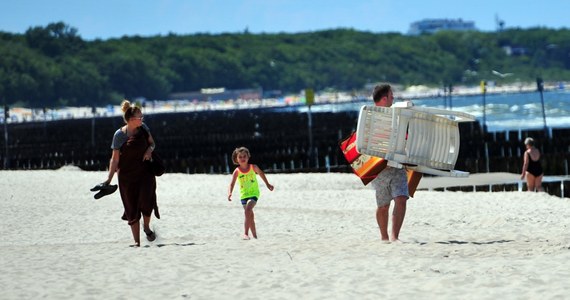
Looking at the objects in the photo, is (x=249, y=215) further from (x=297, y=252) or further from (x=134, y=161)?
(x=297, y=252)

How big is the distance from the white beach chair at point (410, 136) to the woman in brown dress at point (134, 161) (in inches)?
87.4

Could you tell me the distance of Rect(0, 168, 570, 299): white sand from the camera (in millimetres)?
9969

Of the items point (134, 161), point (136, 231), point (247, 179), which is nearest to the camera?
point (134, 161)

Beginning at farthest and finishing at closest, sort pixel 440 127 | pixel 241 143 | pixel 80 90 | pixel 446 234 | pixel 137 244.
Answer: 1. pixel 80 90
2. pixel 241 143
3. pixel 446 234
4. pixel 137 244
5. pixel 440 127

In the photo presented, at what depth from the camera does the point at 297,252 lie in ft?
39.8

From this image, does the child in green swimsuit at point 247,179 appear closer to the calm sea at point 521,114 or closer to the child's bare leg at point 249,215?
the child's bare leg at point 249,215

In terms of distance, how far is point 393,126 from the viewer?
1208cm

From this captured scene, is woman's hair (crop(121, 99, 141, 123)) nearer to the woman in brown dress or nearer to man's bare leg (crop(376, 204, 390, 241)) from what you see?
the woman in brown dress

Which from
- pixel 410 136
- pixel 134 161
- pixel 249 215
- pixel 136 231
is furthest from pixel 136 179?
pixel 410 136

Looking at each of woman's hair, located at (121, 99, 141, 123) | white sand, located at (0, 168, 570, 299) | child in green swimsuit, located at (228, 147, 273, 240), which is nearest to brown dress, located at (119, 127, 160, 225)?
woman's hair, located at (121, 99, 141, 123)

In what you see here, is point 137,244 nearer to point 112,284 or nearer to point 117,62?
point 112,284

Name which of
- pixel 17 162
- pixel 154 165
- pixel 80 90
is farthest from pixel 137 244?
pixel 80 90

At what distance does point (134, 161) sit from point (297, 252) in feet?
6.37

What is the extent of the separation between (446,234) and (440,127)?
100 inches
